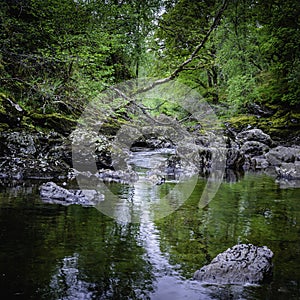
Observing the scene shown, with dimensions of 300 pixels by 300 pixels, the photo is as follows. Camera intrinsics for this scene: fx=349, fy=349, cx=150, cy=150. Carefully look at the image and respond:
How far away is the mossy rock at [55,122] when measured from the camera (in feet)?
36.2

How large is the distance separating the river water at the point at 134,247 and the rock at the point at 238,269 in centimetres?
11

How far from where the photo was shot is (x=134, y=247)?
472 centimetres

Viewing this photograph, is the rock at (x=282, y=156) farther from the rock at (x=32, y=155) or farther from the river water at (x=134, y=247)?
the rock at (x=32, y=155)

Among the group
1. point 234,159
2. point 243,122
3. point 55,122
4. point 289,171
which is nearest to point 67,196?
point 55,122

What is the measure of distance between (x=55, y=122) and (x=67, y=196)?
462cm

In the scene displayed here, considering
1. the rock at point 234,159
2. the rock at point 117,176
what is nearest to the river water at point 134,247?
the rock at point 117,176

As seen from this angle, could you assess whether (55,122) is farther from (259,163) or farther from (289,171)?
(259,163)

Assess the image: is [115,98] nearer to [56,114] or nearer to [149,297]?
[149,297]

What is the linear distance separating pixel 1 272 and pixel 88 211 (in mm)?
2827

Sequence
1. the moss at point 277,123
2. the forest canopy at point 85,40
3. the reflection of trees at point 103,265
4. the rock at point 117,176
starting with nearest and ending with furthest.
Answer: the reflection of trees at point 103,265 → the forest canopy at point 85,40 → the rock at point 117,176 → the moss at point 277,123

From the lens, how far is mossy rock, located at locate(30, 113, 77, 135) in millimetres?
11020

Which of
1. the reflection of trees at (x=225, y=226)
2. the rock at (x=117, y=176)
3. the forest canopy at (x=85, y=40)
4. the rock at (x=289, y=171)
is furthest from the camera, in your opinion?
the rock at (x=289, y=171)

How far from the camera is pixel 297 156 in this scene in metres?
15.5

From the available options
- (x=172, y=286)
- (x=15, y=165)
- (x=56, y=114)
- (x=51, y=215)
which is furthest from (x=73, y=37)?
(x=56, y=114)
